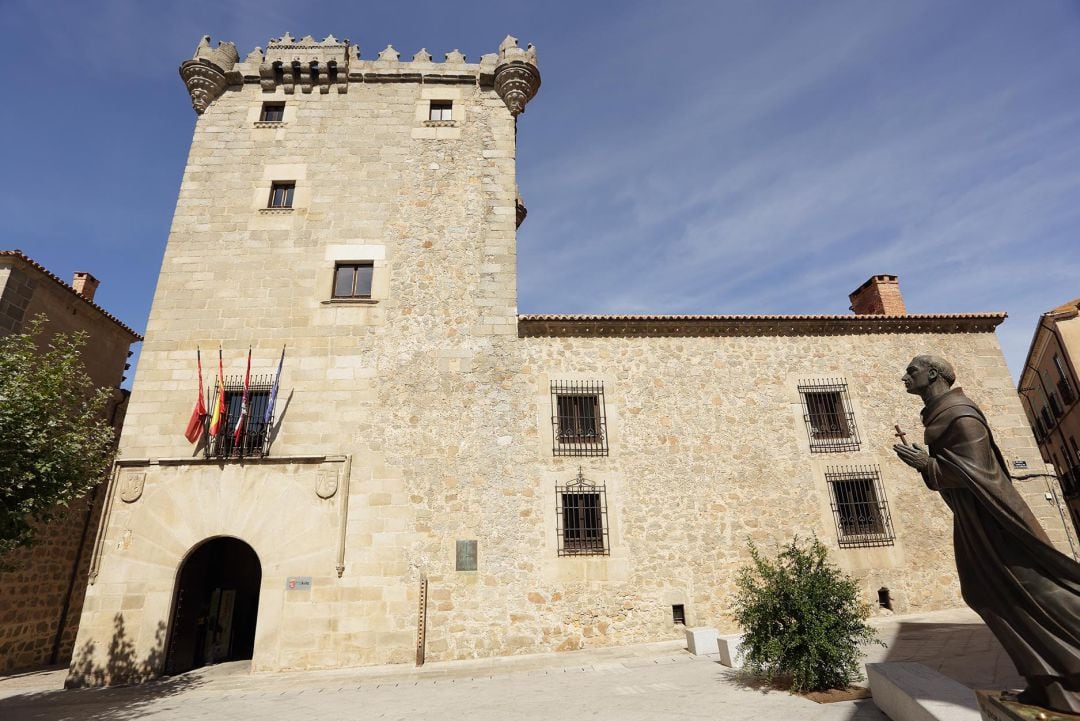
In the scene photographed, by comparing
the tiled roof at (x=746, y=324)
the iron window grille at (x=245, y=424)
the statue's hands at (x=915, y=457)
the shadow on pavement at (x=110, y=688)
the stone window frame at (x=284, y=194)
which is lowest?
the shadow on pavement at (x=110, y=688)

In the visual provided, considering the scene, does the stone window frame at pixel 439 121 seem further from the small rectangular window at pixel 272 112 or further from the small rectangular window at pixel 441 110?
the small rectangular window at pixel 272 112

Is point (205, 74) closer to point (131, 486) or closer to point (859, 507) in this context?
point (131, 486)

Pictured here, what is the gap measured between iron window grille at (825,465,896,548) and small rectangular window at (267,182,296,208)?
14188 millimetres

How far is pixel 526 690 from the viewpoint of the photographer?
7.62m

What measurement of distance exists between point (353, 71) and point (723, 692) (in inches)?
632

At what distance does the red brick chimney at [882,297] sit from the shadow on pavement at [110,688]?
17.3m

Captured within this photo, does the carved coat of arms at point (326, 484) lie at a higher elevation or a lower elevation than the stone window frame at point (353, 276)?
lower

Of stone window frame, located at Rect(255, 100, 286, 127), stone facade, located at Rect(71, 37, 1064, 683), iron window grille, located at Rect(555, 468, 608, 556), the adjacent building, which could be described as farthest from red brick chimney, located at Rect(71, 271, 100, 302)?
the adjacent building

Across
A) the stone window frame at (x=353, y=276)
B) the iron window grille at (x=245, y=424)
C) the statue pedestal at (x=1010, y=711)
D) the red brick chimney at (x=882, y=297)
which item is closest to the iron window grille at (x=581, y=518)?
the iron window grille at (x=245, y=424)

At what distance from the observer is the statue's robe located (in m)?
3.65

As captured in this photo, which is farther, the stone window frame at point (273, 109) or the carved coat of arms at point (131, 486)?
the stone window frame at point (273, 109)

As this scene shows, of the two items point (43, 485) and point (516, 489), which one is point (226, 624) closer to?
point (43, 485)

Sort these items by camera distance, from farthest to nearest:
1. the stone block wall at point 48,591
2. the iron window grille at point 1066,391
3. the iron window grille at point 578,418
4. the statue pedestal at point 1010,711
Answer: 1. the iron window grille at point 1066,391
2. the iron window grille at point 578,418
3. the stone block wall at point 48,591
4. the statue pedestal at point 1010,711

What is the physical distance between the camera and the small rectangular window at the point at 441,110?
1444cm
